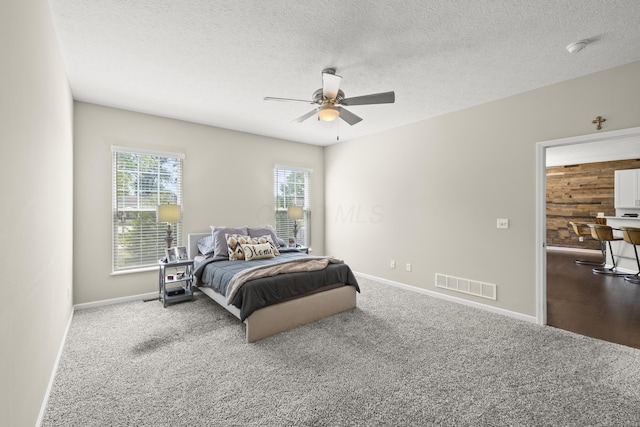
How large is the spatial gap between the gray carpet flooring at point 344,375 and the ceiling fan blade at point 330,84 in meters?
2.47

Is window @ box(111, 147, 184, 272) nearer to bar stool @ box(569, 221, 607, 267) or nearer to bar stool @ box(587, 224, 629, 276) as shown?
bar stool @ box(587, 224, 629, 276)

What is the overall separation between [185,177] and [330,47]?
10.5 ft

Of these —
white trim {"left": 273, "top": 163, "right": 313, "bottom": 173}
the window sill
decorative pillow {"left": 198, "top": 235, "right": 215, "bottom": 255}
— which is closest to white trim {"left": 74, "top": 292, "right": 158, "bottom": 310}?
the window sill

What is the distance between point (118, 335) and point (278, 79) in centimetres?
327

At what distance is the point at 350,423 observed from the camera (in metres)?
1.83

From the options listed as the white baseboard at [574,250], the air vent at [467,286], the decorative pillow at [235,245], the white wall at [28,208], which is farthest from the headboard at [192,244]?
the white baseboard at [574,250]

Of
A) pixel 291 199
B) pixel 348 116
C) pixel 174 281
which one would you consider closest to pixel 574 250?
pixel 291 199

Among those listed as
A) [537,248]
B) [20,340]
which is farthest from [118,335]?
[537,248]

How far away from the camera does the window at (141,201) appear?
163 inches

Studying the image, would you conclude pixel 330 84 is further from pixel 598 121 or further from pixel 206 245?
pixel 206 245

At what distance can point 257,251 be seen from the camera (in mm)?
4145

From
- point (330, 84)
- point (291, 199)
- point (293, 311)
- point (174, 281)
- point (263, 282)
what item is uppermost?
point (330, 84)

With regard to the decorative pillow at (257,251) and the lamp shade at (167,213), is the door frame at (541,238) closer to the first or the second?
the decorative pillow at (257,251)

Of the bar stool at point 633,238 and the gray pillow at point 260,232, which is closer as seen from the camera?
the gray pillow at point 260,232
